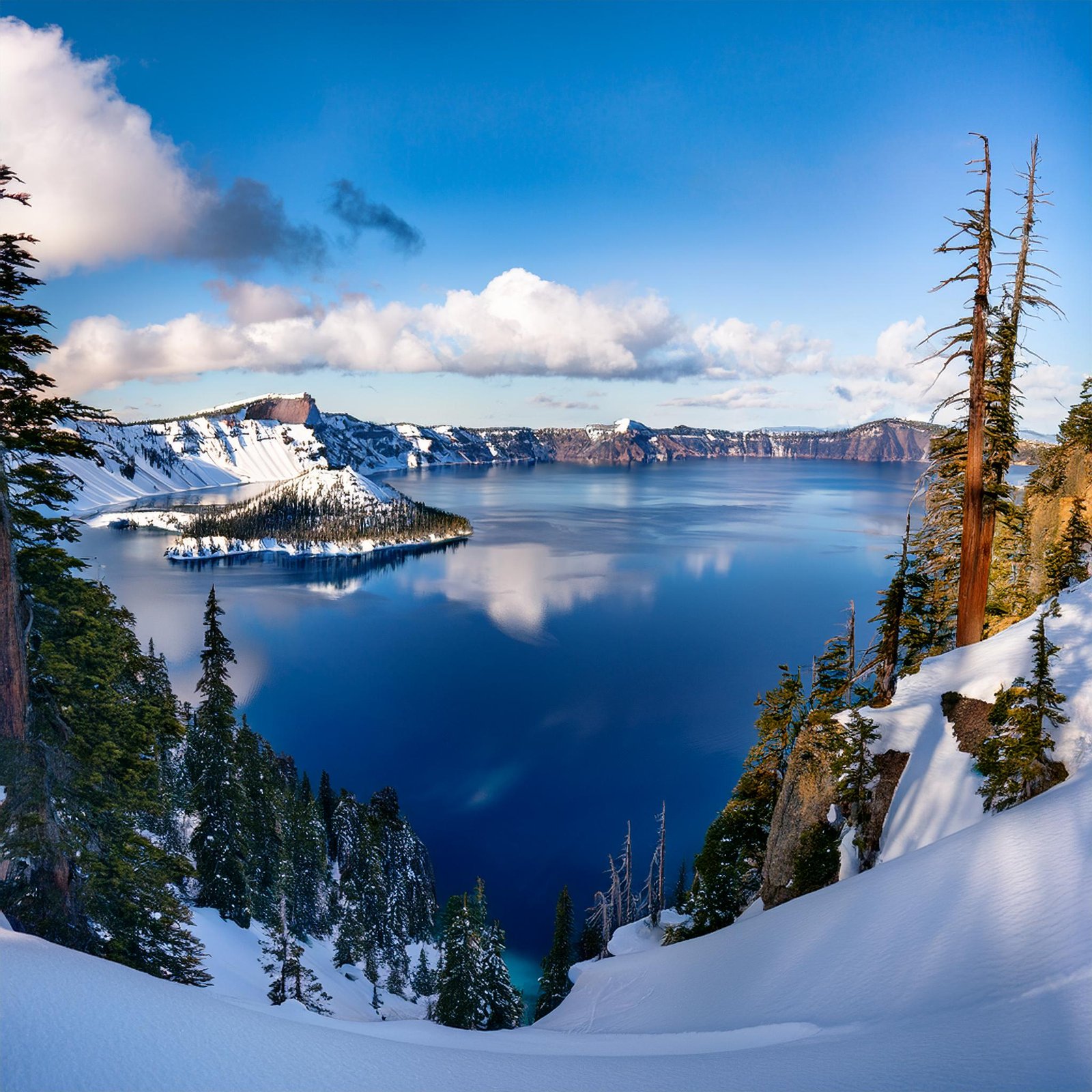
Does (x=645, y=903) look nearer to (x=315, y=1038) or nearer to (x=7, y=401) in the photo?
(x=315, y=1038)

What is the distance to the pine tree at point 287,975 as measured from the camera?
59.8 feet

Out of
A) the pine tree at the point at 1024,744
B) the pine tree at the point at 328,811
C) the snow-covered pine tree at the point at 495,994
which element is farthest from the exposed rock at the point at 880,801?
the pine tree at the point at 328,811

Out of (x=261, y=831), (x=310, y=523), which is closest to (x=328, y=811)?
(x=261, y=831)

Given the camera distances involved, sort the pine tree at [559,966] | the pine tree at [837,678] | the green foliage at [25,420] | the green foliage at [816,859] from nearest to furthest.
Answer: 1. the green foliage at [25,420]
2. the green foliage at [816,859]
3. the pine tree at [837,678]
4. the pine tree at [559,966]

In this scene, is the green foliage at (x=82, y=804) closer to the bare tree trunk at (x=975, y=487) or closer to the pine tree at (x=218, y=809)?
the pine tree at (x=218, y=809)

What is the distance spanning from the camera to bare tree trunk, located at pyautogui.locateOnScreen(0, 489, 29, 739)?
10727 millimetres

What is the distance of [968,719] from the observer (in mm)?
14070

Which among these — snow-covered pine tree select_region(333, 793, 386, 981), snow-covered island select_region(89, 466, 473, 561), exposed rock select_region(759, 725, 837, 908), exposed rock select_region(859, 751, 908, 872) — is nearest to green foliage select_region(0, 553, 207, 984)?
exposed rock select_region(759, 725, 837, 908)

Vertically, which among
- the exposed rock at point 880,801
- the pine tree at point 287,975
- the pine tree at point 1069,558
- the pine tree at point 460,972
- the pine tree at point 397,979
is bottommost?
the pine tree at point 397,979

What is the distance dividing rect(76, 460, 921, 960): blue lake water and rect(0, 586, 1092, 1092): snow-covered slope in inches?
1362

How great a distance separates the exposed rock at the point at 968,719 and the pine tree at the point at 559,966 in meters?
23.2

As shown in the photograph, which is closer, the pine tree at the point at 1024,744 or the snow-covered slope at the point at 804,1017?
the snow-covered slope at the point at 804,1017

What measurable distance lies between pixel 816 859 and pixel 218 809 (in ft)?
69.7

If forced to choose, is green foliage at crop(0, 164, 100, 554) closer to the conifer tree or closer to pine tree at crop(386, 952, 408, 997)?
pine tree at crop(386, 952, 408, 997)
